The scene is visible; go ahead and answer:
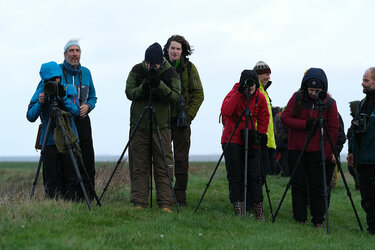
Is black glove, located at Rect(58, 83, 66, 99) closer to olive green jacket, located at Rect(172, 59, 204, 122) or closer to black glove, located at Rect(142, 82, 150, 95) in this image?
black glove, located at Rect(142, 82, 150, 95)

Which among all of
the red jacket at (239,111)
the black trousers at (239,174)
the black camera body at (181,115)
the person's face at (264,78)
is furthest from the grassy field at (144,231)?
the person's face at (264,78)

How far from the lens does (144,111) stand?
761 cm

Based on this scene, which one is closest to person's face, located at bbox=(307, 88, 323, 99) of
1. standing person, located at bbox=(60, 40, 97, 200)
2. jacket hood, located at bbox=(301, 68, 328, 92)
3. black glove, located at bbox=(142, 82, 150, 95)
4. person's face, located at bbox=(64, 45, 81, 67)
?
jacket hood, located at bbox=(301, 68, 328, 92)

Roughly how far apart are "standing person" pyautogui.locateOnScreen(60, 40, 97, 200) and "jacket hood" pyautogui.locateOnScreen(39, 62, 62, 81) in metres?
0.68

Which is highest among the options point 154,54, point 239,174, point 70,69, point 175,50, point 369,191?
point 175,50

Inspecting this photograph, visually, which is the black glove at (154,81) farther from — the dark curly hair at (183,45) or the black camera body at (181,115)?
the dark curly hair at (183,45)

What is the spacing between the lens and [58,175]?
786cm

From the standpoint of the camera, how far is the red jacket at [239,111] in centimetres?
819

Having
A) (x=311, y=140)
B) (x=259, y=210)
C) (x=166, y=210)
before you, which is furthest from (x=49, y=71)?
(x=311, y=140)

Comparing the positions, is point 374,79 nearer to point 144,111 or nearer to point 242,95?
point 242,95

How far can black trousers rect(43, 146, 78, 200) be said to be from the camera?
7.60m

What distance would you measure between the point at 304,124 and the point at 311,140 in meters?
0.32

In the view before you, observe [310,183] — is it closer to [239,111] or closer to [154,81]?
[239,111]

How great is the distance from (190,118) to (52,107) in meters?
2.71
